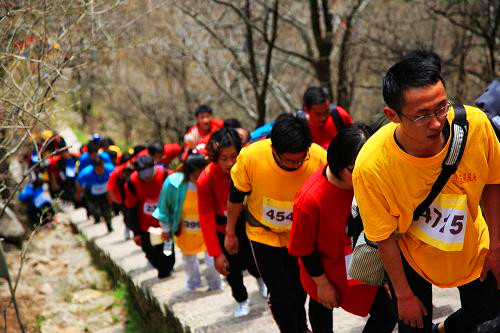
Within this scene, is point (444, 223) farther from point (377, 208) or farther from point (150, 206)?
point (150, 206)

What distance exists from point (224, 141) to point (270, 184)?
0.75 metres

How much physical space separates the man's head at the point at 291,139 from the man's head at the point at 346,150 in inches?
21.0

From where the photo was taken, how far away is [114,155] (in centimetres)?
1157

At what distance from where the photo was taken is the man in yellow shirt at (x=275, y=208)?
13.2 ft

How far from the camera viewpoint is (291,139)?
3.72m

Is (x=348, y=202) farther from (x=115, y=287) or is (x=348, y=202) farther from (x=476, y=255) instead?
(x=115, y=287)

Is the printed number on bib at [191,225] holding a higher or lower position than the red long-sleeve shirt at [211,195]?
lower

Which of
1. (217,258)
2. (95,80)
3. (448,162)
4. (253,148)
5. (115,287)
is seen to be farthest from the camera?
(95,80)

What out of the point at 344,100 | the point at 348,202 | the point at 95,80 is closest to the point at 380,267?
the point at 348,202

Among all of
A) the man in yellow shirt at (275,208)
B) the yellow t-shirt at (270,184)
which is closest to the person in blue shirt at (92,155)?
the man in yellow shirt at (275,208)

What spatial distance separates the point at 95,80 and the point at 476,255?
1802 centimetres

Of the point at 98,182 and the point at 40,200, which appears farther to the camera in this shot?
the point at 40,200

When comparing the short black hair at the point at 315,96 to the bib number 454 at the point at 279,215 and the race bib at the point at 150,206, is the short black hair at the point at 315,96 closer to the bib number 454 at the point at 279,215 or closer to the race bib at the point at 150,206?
the bib number 454 at the point at 279,215

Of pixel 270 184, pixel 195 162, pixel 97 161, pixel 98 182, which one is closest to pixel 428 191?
pixel 270 184
